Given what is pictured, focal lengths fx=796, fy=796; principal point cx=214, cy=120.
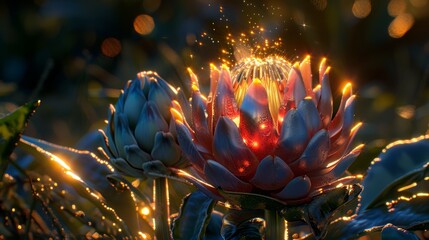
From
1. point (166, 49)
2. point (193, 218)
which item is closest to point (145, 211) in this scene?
point (193, 218)

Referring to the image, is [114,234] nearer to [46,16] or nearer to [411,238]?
[411,238]

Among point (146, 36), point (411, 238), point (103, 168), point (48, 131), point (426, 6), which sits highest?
point (426, 6)

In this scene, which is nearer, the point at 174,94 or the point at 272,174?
the point at 272,174

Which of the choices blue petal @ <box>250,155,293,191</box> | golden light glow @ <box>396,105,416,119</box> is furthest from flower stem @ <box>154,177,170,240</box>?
golden light glow @ <box>396,105,416,119</box>

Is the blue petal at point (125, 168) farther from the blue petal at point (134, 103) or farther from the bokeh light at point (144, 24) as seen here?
the bokeh light at point (144, 24)

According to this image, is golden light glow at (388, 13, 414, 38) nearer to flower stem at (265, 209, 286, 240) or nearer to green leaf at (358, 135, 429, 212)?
green leaf at (358, 135, 429, 212)

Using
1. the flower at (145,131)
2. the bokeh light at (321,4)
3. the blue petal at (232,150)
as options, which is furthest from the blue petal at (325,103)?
the bokeh light at (321,4)

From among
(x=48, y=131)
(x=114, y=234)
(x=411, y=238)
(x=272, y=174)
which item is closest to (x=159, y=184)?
(x=114, y=234)

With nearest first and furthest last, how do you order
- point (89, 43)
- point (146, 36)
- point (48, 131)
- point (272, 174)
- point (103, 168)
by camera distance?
point (272, 174), point (103, 168), point (48, 131), point (146, 36), point (89, 43)
